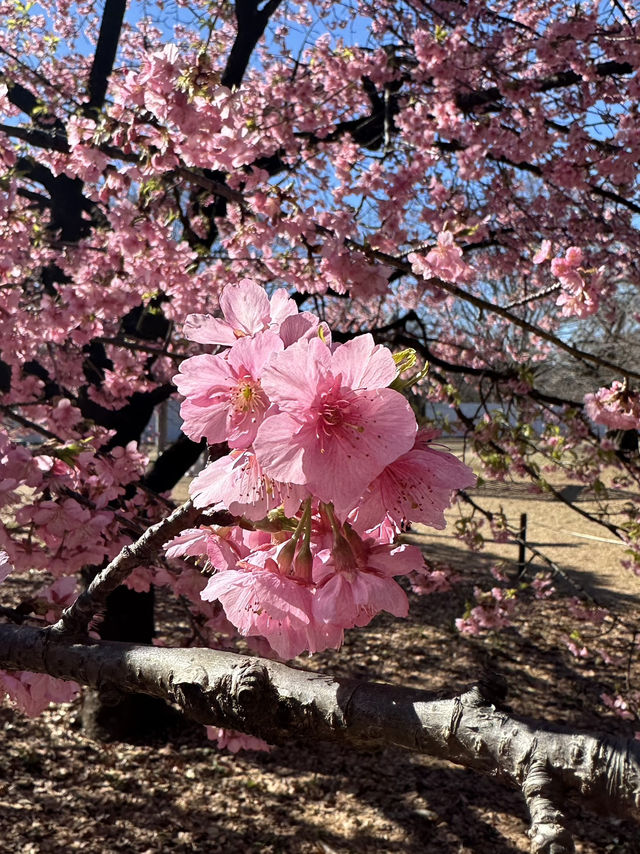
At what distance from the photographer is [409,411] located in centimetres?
78

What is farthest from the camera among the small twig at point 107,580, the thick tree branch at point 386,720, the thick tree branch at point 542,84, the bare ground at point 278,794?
the thick tree branch at point 542,84

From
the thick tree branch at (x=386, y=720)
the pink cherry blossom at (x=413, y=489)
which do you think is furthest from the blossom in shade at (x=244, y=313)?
the thick tree branch at (x=386, y=720)

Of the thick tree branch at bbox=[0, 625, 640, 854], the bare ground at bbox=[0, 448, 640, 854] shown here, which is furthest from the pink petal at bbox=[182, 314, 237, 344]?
the bare ground at bbox=[0, 448, 640, 854]

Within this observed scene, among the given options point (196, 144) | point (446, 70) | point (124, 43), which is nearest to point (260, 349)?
point (196, 144)

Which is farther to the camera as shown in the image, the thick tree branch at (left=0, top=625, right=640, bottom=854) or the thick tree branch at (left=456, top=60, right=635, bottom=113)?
the thick tree branch at (left=456, top=60, right=635, bottom=113)

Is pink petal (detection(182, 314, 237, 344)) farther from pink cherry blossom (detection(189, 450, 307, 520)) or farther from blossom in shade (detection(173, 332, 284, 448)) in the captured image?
pink cherry blossom (detection(189, 450, 307, 520))

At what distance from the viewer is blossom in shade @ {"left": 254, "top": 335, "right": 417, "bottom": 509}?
2.56 ft

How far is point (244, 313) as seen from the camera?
98 centimetres

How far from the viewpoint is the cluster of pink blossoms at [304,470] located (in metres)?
0.79

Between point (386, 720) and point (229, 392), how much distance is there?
52 centimetres

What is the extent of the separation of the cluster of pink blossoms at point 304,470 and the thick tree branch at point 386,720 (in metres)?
0.12

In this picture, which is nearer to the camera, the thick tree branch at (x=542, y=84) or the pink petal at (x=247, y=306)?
the pink petal at (x=247, y=306)

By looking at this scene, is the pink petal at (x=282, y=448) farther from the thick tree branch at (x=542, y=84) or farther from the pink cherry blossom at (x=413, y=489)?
the thick tree branch at (x=542, y=84)

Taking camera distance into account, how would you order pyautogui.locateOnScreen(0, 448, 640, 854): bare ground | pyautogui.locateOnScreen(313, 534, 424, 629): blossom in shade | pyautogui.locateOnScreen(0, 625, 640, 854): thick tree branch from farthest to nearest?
pyautogui.locateOnScreen(0, 448, 640, 854): bare ground → pyautogui.locateOnScreen(313, 534, 424, 629): blossom in shade → pyautogui.locateOnScreen(0, 625, 640, 854): thick tree branch
